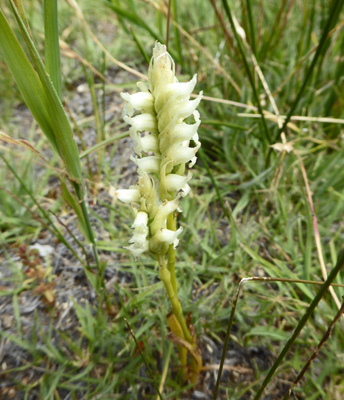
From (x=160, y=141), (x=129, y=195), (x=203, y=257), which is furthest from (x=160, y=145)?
(x=203, y=257)

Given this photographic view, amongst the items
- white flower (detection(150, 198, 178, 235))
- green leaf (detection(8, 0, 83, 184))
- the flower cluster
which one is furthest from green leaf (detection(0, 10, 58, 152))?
white flower (detection(150, 198, 178, 235))

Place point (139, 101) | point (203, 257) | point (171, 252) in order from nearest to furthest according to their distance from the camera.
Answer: point (139, 101)
point (171, 252)
point (203, 257)

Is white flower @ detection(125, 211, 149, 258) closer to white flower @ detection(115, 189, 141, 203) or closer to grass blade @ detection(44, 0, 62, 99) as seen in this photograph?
white flower @ detection(115, 189, 141, 203)

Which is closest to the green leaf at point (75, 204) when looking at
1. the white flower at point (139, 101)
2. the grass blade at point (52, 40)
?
the grass blade at point (52, 40)

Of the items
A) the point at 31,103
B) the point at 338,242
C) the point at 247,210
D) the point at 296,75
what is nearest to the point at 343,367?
the point at 338,242

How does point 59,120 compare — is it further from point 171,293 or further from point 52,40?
point 171,293

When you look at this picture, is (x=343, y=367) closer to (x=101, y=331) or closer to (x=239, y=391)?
(x=239, y=391)
